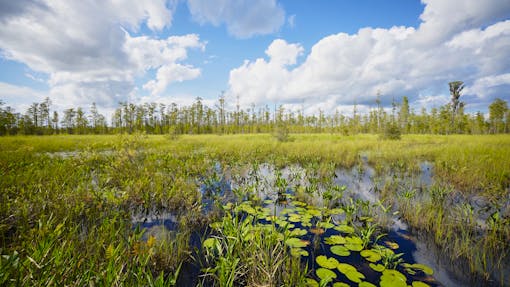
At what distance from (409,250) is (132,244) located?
408cm

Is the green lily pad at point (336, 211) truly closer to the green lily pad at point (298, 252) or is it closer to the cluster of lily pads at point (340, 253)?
the cluster of lily pads at point (340, 253)

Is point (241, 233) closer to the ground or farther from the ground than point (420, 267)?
farther from the ground

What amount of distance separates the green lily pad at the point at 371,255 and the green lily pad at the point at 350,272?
38 cm

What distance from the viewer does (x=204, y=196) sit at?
5.13 metres

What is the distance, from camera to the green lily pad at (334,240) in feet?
9.79

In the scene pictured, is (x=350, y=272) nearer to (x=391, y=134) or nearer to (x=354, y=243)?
(x=354, y=243)

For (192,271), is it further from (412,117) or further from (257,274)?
(412,117)

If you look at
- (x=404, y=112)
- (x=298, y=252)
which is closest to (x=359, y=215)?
(x=298, y=252)

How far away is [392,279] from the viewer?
223cm

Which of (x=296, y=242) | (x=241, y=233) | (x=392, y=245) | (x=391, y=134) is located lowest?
(x=392, y=245)

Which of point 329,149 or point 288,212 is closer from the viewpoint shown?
point 288,212

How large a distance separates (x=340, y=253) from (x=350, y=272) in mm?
403

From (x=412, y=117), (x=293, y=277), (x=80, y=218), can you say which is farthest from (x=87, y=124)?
(x=412, y=117)

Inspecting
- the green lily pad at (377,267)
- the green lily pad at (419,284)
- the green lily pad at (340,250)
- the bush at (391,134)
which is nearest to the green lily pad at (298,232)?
the green lily pad at (340,250)
